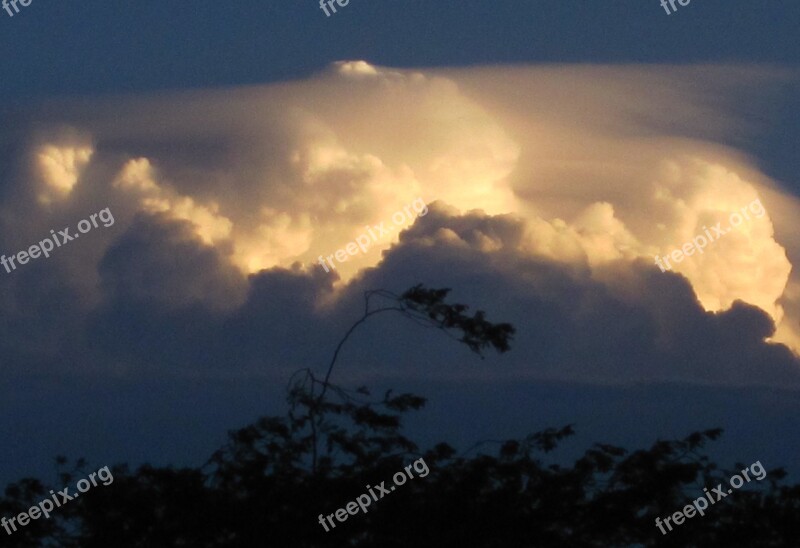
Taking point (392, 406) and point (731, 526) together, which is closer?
point (392, 406)

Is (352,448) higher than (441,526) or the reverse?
higher

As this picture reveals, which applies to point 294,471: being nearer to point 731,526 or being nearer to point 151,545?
point 151,545

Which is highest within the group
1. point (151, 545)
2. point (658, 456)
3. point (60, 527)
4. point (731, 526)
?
point (60, 527)

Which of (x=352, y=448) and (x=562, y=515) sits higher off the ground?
(x=352, y=448)

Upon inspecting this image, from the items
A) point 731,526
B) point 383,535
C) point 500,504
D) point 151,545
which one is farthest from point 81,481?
point 731,526

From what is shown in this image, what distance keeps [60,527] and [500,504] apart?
6.54 metres

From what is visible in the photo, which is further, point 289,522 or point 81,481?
point 81,481

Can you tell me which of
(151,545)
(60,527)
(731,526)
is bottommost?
(731,526)

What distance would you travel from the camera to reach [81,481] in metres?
17.2

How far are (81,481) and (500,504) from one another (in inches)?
249

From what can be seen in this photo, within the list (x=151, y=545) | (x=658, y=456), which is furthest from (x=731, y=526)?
(x=151, y=545)

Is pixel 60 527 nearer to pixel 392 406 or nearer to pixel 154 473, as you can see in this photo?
pixel 154 473

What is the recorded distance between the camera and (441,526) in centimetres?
1594

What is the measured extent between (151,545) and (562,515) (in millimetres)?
5902
